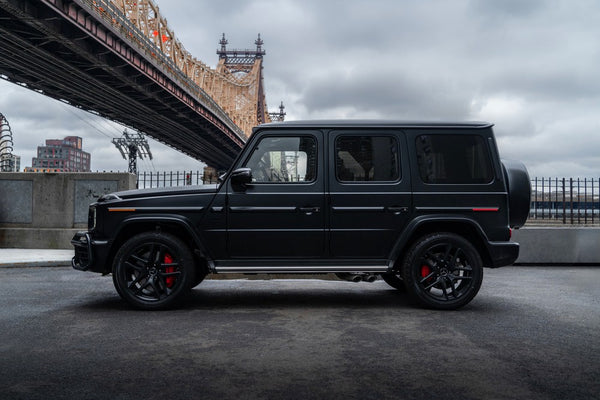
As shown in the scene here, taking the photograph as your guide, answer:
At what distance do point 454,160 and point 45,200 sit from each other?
8824 millimetres

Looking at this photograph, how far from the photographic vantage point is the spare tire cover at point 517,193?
568cm

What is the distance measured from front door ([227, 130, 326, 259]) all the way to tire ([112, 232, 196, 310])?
49 centimetres

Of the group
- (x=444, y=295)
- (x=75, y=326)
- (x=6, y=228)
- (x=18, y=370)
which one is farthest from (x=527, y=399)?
(x=6, y=228)

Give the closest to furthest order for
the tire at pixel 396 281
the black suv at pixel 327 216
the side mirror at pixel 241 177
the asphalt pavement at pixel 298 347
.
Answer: the asphalt pavement at pixel 298 347, the side mirror at pixel 241 177, the black suv at pixel 327 216, the tire at pixel 396 281

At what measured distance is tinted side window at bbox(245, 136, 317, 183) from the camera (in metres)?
5.52

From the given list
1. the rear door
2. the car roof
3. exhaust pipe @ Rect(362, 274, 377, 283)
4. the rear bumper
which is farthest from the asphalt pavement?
the car roof

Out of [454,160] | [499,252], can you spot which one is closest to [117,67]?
[454,160]

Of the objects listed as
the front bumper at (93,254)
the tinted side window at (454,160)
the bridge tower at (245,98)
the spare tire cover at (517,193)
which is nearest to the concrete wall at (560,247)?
the spare tire cover at (517,193)

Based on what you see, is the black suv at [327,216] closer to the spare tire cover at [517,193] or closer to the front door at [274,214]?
the front door at [274,214]

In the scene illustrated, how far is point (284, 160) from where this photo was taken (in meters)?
5.57

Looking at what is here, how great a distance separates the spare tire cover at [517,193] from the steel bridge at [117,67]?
91.3 ft

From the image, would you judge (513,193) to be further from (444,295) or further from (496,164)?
(444,295)

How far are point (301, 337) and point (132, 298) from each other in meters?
1.94

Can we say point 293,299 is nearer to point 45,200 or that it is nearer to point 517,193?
point 517,193
